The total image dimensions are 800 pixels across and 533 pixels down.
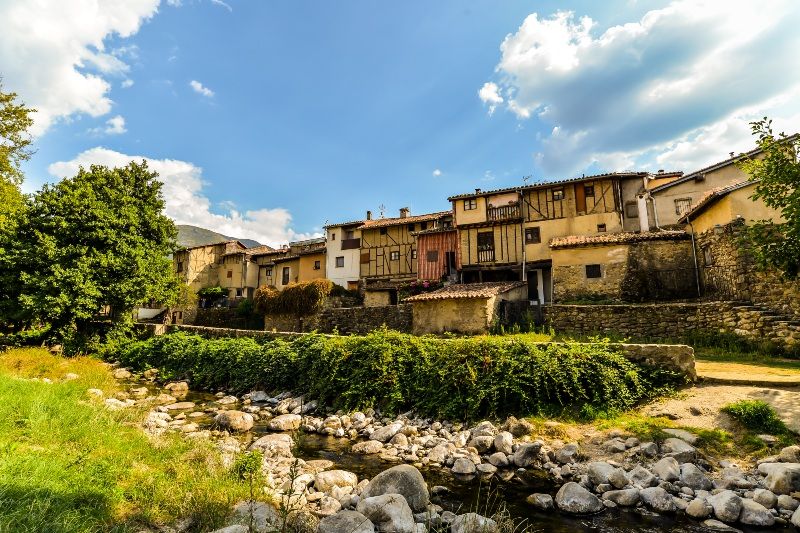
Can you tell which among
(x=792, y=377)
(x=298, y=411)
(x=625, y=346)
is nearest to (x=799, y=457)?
(x=792, y=377)

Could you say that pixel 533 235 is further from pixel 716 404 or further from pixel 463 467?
pixel 463 467

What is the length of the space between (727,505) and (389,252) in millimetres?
30625

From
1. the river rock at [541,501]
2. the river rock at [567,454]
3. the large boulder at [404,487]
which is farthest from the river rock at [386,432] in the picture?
the river rock at [541,501]

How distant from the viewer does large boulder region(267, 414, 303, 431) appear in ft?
39.7

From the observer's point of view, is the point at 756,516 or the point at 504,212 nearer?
the point at 756,516

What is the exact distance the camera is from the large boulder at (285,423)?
1210 centimetres

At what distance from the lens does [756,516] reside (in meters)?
5.91

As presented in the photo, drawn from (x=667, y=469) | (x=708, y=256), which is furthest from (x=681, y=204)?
(x=667, y=469)

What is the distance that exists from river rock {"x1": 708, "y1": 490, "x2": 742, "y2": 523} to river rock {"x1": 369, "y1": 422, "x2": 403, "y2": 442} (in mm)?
7263

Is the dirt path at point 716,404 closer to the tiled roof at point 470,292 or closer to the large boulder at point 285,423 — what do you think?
the tiled roof at point 470,292

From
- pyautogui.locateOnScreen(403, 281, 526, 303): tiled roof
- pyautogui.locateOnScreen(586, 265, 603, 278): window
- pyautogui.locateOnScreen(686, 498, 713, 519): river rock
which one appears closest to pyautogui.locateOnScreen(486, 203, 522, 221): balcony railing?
pyautogui.locateOnScreen(403, 281, 526, 303): tiled roof

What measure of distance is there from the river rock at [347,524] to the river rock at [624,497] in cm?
447

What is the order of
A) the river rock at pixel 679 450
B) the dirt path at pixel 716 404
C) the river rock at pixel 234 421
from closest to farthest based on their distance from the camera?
the river rock at pixel 679 450
the dirt path at pixel 716 404
the river rock at pixel 234 421

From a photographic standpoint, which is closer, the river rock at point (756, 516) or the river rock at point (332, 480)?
the river rock at point (756, 516)
